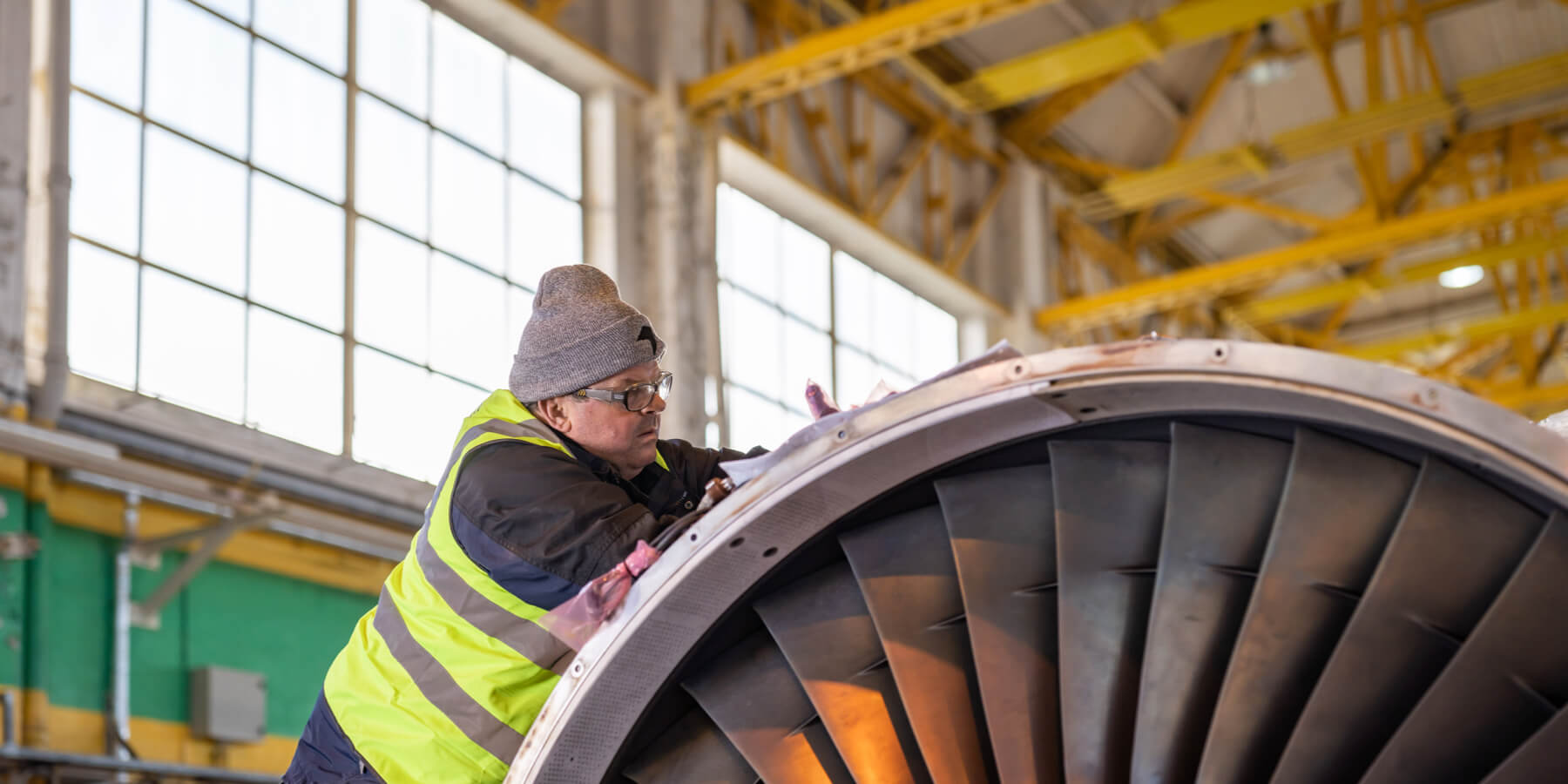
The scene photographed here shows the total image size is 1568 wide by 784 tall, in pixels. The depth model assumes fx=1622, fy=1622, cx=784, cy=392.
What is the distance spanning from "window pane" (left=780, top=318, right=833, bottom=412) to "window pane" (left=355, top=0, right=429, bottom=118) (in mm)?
4760

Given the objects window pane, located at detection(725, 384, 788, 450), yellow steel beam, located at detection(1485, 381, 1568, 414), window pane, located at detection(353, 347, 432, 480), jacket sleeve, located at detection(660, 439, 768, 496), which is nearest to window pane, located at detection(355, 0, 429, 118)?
window pane, located at detection(353, 347, 432, 480)

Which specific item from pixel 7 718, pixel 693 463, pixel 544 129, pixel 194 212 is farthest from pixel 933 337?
pixel 693 463

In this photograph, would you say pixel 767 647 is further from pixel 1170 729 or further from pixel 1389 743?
pixel 1389 743

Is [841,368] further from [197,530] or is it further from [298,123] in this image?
[197,530]

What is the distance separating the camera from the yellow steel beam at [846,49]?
1258cm

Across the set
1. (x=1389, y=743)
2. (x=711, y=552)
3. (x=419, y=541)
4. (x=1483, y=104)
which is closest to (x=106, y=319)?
(x=419, y=541)

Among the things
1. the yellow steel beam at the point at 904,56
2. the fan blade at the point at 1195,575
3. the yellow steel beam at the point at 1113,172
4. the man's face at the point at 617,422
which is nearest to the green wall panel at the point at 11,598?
the man's face at the point at 617,422

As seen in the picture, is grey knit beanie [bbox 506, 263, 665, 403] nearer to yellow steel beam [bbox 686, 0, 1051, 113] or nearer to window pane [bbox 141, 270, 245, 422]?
window pane [bbox 141, 270, 245, 422]

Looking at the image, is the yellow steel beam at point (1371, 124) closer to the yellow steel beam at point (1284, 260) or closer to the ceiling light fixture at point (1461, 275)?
the yellow steel beam at point (1284, 260)

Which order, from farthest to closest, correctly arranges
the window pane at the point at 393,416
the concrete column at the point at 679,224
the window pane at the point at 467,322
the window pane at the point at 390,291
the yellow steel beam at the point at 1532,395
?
the yellow steel beam at the point at 1532,395, the concrete column at the point at 679,224, the window pane at the point at 467,322, the window pane at the point at 390,291, the window pane at the point at 393,416

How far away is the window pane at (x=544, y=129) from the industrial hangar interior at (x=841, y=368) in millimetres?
44

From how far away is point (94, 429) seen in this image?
31.1ft

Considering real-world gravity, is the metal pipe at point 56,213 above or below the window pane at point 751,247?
below

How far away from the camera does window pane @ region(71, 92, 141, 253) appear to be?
9492 mm
